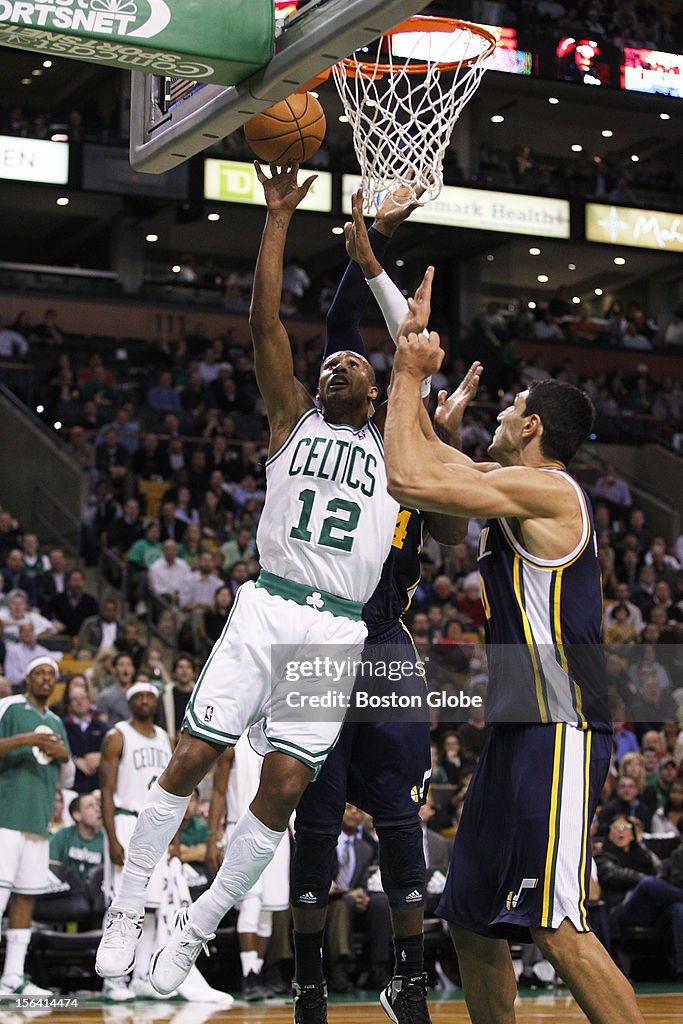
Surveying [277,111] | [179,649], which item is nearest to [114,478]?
[179,649]

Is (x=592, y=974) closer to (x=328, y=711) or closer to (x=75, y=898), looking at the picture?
(x=328, y=711)

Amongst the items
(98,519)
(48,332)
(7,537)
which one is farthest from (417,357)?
(48,332)

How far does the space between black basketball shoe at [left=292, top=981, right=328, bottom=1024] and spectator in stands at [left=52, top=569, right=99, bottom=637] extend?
848 cm

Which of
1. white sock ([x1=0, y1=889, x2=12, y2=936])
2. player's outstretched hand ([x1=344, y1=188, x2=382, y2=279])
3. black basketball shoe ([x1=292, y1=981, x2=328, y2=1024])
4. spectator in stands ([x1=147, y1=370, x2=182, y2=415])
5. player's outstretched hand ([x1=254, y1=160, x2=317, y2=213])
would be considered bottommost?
black basketball shoe ([x1=292, y1=981, x2=328, y2=1024])

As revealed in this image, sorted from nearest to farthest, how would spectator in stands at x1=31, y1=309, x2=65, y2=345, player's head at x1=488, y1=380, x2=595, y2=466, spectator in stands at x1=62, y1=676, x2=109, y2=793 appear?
player's head at x1=488, y1=380, x2=595, y2=466, spectator in stands at x1=62, y1=676, x2=109, y2=793, spectator in stands at x1=31, y1=309, x2=65, y2=345

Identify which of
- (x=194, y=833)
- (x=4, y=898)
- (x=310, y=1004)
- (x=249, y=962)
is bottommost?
(x=249, y=962)

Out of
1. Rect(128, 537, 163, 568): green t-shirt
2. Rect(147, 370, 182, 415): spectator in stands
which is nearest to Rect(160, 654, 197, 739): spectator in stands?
Rect(128, 537, 163, 568): green t-shirt

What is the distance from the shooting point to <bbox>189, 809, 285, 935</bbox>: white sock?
4859mm

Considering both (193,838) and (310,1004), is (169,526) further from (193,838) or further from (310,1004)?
(310,1004)

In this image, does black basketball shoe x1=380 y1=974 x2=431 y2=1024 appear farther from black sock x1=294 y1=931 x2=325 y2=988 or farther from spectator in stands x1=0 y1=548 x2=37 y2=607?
spectator in stands x1=0 y1=548 x2=37 y2=607

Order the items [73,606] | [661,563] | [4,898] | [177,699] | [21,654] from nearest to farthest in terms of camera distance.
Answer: [4,898], [177,699], [21,654], [73,606], [661,563]

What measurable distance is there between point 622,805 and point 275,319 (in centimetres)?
654

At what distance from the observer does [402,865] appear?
5.25 metres

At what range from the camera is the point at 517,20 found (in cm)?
1928
